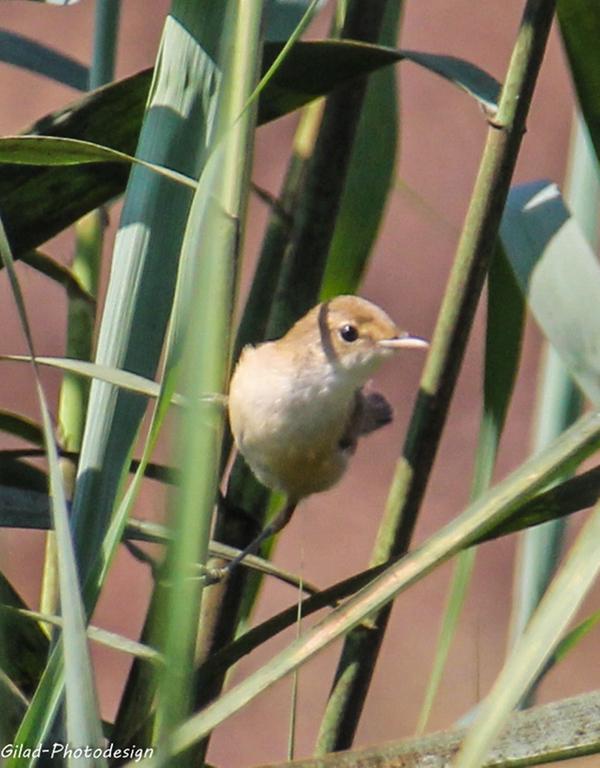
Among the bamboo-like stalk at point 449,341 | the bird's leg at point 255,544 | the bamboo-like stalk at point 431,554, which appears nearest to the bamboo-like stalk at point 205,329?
the bamboo-like stalk at point 431,554

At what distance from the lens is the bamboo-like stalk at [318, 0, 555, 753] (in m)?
0.87

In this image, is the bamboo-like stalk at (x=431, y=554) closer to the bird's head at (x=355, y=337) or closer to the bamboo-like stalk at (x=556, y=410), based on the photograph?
the bamboo-like stalk at (x=556, y=410)

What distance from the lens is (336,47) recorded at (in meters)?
0.90

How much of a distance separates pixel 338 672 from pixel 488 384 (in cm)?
23

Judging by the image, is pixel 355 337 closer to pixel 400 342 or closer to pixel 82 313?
pixel 400 342

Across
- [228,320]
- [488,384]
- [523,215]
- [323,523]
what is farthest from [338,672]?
[323,523]

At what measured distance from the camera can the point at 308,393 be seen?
4.18 ft

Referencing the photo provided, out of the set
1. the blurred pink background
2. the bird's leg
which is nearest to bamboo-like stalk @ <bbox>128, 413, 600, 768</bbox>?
the bird's leg

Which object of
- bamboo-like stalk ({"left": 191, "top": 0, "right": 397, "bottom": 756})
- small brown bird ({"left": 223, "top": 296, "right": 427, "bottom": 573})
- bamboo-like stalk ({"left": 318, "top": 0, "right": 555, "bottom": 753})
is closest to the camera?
bamboo-like stalk ({"left": 318, "top": 0, "right": 555, "bottom": 753})

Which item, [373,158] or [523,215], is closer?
[523,215]

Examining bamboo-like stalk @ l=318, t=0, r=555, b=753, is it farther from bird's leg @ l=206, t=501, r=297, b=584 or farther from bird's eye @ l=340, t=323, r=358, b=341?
bird's eye @ l=340, t=323, r=358, b=341

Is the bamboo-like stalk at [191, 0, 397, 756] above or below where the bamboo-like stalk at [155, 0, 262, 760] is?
above

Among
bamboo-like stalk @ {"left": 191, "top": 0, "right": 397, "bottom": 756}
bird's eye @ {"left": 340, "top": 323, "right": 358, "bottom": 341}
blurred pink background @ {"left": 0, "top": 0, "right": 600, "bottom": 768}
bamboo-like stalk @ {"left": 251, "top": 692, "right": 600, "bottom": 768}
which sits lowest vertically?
bamboo-like stalk @ {"left": 251, "top": 692, "right": 600, "bottom": 768}

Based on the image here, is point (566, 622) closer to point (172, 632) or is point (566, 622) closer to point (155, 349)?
point (172, 632)
